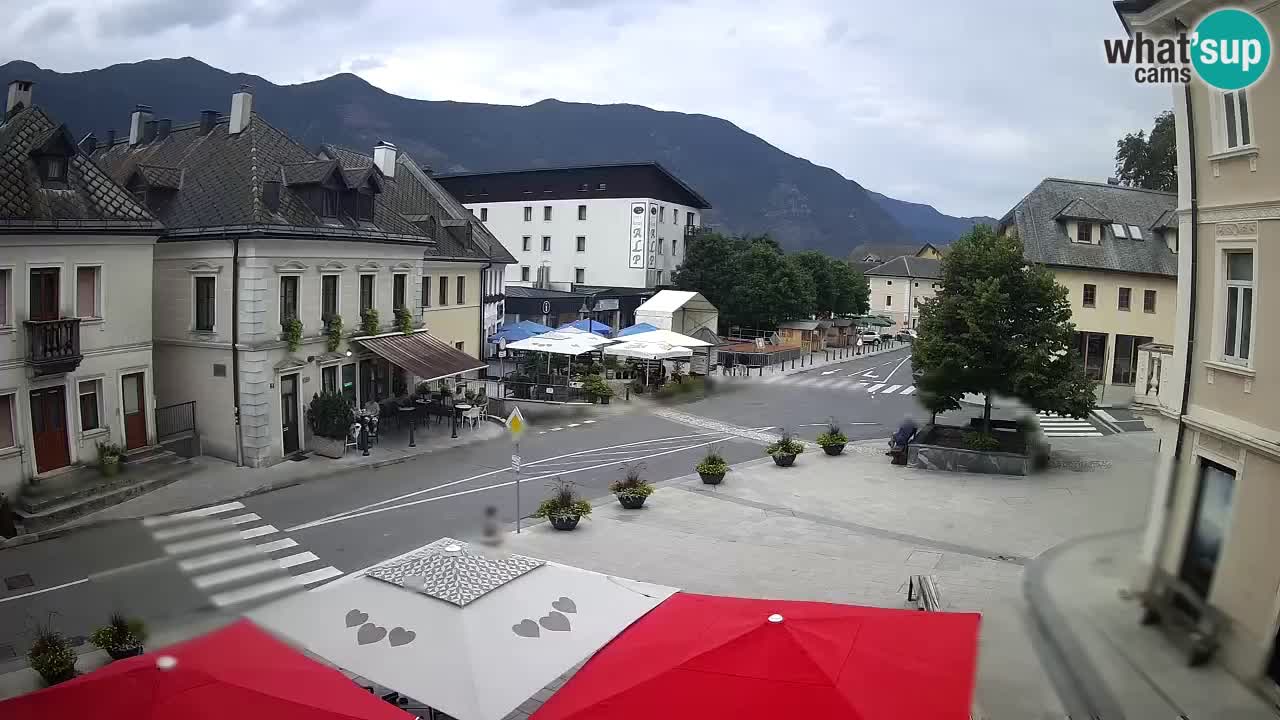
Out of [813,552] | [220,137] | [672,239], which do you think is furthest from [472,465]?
[672,239]

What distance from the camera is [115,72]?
1761 centimetres

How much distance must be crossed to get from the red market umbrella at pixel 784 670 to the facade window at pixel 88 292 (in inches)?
628

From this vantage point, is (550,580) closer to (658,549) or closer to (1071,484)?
(658,549)

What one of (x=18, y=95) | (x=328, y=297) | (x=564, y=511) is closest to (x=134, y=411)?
(x=328, y=297)

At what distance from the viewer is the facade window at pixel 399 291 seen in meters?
27.5

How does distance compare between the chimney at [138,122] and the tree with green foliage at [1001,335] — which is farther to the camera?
the chimney at [138,122]

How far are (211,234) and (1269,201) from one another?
2208 cm

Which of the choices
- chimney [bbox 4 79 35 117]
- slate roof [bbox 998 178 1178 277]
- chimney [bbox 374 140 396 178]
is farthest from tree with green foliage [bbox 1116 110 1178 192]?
chimney [bbox 374 140 396 178]

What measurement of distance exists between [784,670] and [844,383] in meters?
38.7

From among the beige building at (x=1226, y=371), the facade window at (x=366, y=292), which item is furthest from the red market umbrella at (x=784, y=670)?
the facade window at (x=366, y=292)

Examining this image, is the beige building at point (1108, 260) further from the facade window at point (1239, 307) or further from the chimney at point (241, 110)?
the chimney at point (241, 110)

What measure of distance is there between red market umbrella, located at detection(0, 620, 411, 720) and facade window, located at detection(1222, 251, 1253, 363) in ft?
A: 27.6

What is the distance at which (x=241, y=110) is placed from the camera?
25172 mm

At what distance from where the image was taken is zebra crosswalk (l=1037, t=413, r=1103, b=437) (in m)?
28.1
